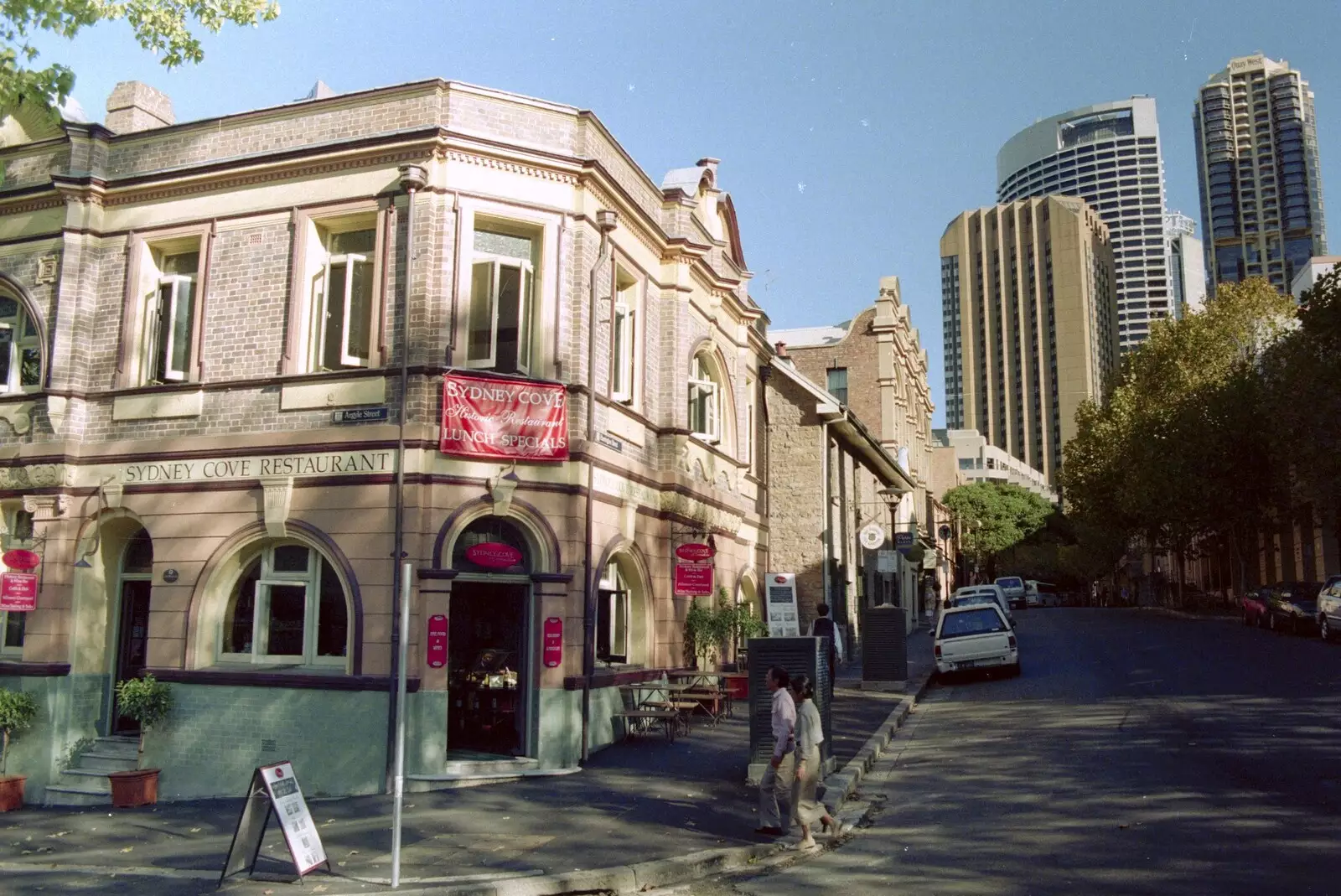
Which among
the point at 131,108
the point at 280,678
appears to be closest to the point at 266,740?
the point at 280,678

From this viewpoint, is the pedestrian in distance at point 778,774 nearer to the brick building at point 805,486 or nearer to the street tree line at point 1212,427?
the brick building at point 805,486

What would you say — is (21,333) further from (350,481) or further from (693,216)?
(693,216)

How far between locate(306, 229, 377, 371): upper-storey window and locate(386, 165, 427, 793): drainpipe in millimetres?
A: 709

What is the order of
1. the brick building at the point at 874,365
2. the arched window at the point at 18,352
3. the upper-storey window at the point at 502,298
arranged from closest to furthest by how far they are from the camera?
the upper-storey window at the point at 502,298 < the arched window at the point at 18,352 < the brick building at the point at 874,365

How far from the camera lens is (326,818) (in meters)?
11.6

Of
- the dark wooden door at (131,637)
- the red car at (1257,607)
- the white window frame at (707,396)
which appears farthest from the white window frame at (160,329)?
the red car at (1257,607)

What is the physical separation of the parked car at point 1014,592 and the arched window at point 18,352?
47.2 metres

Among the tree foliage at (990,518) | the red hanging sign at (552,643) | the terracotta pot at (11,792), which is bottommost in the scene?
the terracotta pot at (11,792)

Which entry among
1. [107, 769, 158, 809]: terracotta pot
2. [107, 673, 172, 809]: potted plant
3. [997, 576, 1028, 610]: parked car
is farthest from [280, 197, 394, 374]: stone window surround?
[997, 576, 1028, 610]: parked car

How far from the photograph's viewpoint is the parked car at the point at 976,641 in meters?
22.8

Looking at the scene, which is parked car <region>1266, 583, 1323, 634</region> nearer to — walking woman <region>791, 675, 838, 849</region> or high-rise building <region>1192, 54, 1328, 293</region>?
walking woman <region>791, 675, 838, 849</region>

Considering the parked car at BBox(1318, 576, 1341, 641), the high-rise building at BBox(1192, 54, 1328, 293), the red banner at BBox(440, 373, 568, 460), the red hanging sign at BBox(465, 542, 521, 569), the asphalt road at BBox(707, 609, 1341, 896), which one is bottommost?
the asphalt road at BBox(707, 609, 1341, 896)

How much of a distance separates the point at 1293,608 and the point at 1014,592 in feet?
85.9

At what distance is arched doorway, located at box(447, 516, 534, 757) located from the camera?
14.5 metres
